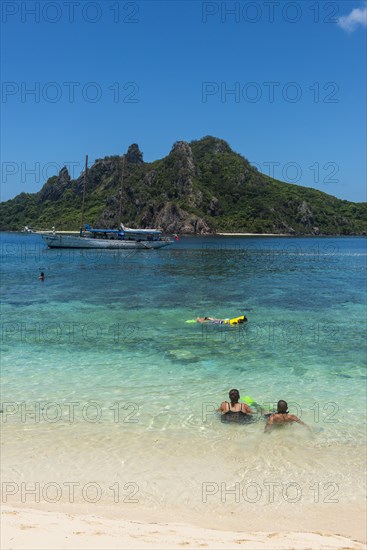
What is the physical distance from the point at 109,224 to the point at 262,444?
629ft

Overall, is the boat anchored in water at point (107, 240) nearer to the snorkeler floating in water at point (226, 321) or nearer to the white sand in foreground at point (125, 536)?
the snorkeler floating in water at point (226, 321)

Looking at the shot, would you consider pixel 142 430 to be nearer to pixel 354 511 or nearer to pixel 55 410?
pixel 55 410

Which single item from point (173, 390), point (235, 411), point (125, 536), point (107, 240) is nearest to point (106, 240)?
point (107, 240)

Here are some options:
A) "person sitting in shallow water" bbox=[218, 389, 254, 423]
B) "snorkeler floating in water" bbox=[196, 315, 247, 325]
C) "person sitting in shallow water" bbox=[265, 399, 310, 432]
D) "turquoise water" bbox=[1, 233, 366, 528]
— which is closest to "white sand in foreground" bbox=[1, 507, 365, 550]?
"turquoise water" bbox=[1, 233, 366, 528]

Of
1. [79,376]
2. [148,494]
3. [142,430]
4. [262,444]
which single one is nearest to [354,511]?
[262,444]

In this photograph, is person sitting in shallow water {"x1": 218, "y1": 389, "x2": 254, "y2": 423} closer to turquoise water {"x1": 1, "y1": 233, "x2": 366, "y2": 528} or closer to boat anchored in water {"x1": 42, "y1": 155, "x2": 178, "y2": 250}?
turquoise water {"x1": 1, "y1": 233, "x2": 366, "y2": 528}

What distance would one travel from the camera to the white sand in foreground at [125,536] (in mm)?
5309

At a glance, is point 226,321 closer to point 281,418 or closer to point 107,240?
point 281,418

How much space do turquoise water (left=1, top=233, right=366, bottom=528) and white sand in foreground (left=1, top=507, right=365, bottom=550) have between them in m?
1.24

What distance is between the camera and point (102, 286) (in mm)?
36406

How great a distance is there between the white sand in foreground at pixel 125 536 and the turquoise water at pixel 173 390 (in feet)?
4.06

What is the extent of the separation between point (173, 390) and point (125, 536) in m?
6.93

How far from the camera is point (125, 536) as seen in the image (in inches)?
222

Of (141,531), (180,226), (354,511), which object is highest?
(180,226)
